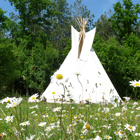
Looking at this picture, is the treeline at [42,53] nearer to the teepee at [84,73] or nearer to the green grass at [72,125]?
the teepee at [84,73]

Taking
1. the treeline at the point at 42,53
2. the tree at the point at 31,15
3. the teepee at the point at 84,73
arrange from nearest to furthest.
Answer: the teepee at the point at 84,73, the treeline at the point at 42,53, the tree at the point at 31,15

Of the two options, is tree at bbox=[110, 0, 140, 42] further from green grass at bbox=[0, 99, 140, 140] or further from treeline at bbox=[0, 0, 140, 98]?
green grass at bbox=[0, 99, 140, 140]

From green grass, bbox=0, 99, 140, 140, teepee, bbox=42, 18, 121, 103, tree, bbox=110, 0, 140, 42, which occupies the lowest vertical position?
green grass, bbox=0, 99, 140, 140

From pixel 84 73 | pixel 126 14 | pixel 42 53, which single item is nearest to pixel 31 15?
pixel 42 53

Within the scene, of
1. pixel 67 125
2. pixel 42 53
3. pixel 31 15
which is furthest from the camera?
pixel 31 15

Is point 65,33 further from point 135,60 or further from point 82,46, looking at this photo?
point 82,46

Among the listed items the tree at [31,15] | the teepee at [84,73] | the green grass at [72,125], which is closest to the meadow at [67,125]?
the green grass at [72,125]

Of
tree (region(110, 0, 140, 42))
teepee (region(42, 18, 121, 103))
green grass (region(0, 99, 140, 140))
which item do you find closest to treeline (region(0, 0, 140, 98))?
tree (region(110, 0, 140, 42))

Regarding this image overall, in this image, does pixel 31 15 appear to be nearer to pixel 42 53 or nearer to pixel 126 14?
pixel 42 53

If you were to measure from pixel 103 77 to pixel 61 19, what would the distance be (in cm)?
1753

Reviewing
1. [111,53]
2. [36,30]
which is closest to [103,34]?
[36,30]

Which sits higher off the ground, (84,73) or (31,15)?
(31,15)

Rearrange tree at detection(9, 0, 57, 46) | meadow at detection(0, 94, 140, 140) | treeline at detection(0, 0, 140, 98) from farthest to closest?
1. tree at detection(9, 0, 57, 46)
2. treeline at detection(0, 0, 140, 98)
3. meadow at detection(0, 94, 140, 140)

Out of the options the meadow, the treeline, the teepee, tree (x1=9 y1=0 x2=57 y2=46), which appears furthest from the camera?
tree (x1=9 y1=0 x2=57 y2=46)
